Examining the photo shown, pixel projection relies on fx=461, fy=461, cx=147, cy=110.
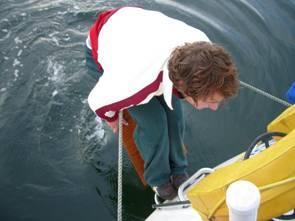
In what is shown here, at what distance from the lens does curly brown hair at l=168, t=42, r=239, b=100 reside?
1998 millimetres

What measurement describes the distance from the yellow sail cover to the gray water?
160 centimetres

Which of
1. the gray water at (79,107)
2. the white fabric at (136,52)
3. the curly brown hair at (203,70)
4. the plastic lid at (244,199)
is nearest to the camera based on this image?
the plastic lid at (244,199)

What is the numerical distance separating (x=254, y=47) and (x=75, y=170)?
2508 millimetres

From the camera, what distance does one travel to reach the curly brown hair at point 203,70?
78.7 inches

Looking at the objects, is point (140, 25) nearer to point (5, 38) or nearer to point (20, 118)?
point (20, 118)

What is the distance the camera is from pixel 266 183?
1.86m

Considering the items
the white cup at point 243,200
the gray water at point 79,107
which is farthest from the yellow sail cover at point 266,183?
the gray water at point 79,107

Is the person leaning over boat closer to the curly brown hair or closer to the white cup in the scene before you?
the curly brown hair

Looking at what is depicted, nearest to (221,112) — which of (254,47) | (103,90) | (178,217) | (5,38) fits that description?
(254,47)

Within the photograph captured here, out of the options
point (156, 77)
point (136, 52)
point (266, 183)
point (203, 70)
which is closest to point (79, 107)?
point (136, 52)

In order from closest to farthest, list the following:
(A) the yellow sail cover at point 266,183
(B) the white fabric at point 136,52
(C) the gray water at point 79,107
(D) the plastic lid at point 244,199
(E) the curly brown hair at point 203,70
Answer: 1. (D) the plastic lid at point 244,199
2. (A) the yellow sail cover at point 266,183
3. (E) the curly brown hair at point 203,70
4. (B) the white fabric at point 136,52
5. (C) the gray water at point 79,107

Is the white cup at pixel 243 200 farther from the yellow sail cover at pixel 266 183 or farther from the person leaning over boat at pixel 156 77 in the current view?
the person leaning over boat at pixel 156 77

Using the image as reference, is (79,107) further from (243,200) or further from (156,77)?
(243,200)

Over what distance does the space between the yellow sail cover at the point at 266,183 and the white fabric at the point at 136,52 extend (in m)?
0.49
